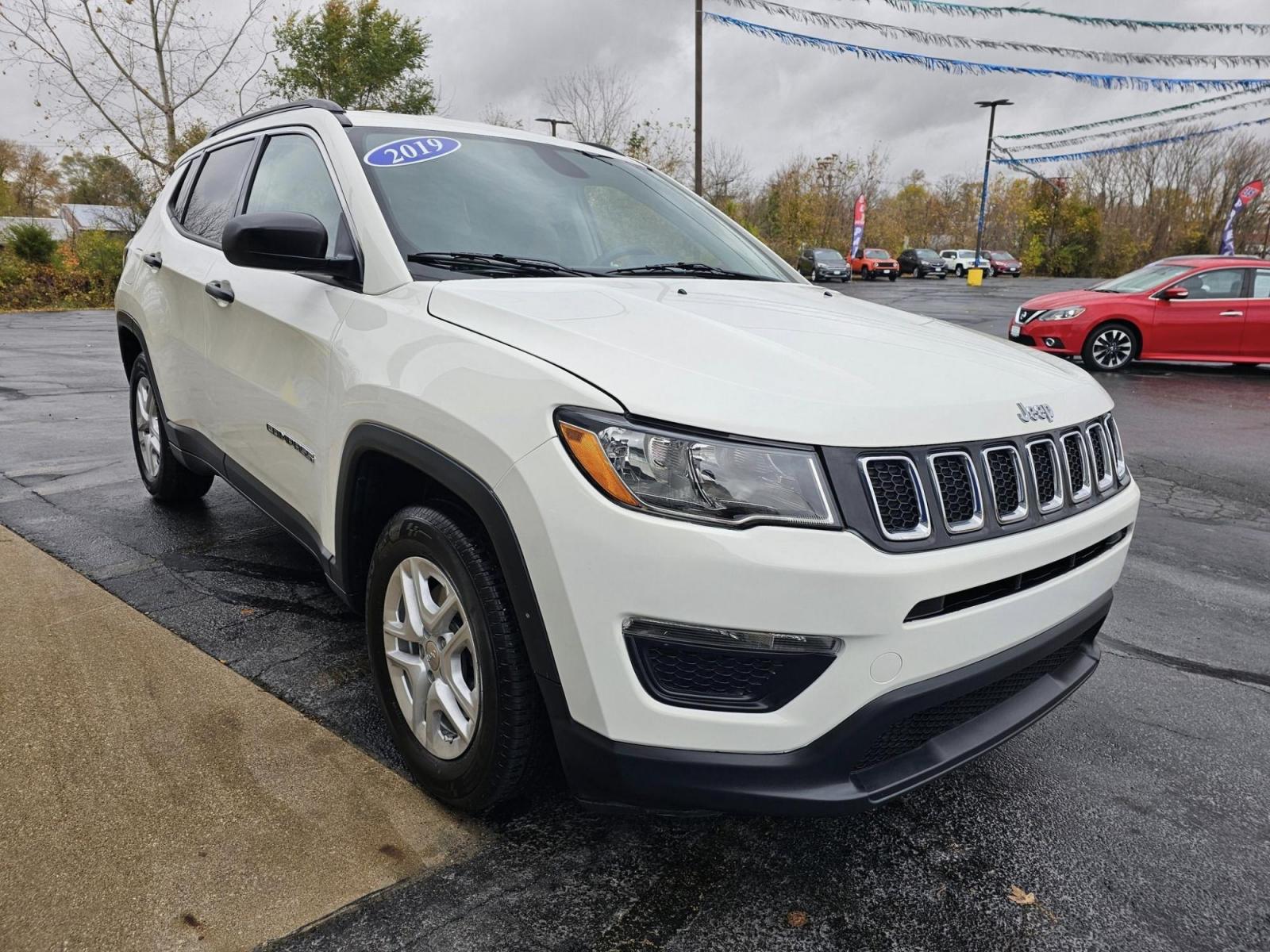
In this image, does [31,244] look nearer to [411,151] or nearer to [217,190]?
[217,190]

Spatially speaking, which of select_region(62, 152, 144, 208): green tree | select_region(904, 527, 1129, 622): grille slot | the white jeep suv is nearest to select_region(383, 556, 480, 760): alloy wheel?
the white jeep suv

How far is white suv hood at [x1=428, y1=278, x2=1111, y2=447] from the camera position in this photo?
167 cm

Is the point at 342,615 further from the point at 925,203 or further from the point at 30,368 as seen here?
the point at 925,203

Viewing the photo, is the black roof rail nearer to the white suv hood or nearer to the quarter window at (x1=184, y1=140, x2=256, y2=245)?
the quarter window at (x1=184, y1=140, x2=256, y2=245)

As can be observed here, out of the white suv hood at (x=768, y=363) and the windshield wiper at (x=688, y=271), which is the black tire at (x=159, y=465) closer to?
the windshield wiper at (x=688, y=271)

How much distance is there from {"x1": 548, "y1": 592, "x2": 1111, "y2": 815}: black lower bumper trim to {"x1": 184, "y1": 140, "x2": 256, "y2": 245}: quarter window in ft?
8.99

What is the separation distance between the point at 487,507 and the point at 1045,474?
1.25 meters

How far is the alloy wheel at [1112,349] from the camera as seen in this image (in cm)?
1157

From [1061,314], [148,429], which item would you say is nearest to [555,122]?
[1061,314]

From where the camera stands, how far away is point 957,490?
176 cm

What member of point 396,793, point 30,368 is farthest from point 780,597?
point 30,368

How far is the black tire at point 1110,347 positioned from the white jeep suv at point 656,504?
1035 cm

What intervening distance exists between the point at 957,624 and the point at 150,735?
222 cm

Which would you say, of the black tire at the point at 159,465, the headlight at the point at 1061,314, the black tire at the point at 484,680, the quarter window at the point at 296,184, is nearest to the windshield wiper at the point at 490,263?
the quarter window at the point at 296,184
